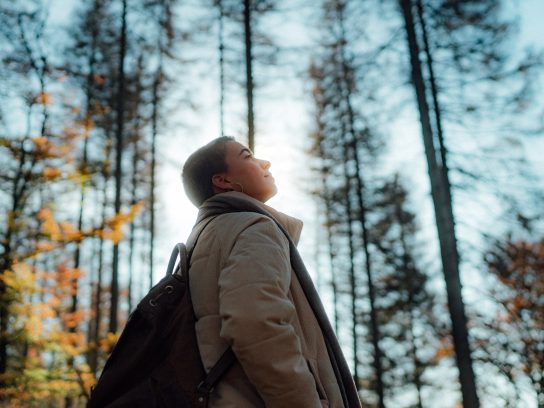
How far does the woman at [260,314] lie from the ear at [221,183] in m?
0.19

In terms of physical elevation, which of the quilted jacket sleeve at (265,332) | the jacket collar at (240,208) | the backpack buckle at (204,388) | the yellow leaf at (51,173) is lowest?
the backpack buckle at (204,388)

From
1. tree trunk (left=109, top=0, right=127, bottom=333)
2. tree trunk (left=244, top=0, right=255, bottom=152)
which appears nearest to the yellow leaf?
tree trunk (left=244, top=0, right=255, bottom=152)

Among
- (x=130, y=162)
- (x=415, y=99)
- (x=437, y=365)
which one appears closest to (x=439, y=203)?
(x=415, y=99)

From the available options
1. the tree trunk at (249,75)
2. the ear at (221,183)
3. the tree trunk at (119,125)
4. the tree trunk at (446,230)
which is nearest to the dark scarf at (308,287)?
the ear at (221,183)

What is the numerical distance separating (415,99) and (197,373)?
8.12 m

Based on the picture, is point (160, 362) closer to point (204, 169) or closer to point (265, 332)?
point (265, 332)

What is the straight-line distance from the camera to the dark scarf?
6.23 feet

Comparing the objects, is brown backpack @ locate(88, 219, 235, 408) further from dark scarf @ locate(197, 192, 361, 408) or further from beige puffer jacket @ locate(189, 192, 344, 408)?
dark scarf @ locate(197, 192, 361, 408)

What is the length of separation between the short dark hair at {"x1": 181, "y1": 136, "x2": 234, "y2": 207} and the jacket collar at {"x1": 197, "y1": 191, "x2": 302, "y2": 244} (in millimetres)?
204

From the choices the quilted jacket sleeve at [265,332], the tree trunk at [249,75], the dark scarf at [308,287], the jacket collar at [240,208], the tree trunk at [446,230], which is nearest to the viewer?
the quilted jacket sleeve at [265,332]

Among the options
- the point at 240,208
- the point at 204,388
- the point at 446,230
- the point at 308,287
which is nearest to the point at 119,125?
the point at 446,230

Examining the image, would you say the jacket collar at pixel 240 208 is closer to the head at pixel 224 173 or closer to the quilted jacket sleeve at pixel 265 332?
the head at pixel 224 173

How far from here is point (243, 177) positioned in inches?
96.1

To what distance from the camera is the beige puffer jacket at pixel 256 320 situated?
5.25 ft
